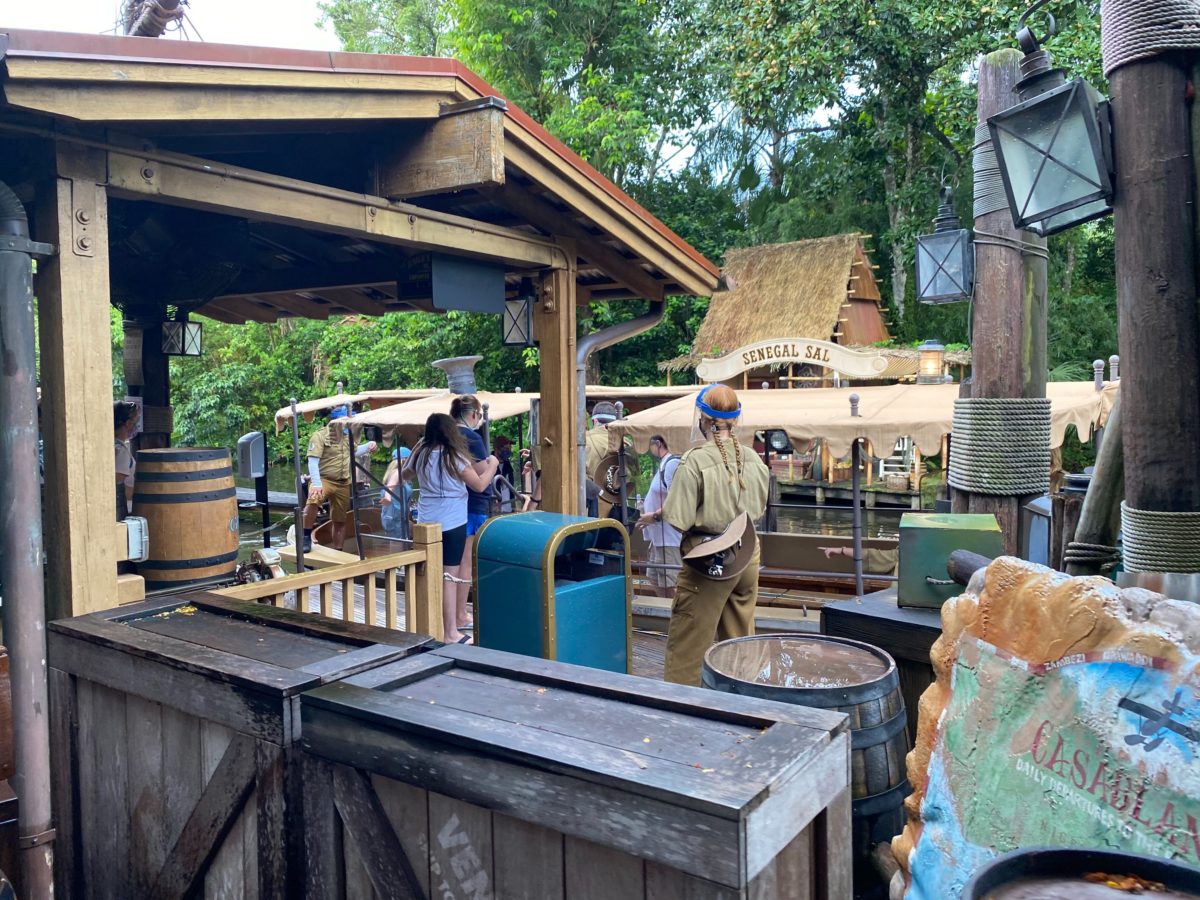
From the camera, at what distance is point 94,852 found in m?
2.53

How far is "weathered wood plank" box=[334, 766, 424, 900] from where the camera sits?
179 cm

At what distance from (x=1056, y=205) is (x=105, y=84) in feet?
9.81

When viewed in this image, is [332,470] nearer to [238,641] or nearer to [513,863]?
[238,641]

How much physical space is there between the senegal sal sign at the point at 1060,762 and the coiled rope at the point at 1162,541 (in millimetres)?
545

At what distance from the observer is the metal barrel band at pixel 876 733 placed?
104 inches

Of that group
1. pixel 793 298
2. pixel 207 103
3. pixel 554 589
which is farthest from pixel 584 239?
pixel 793 298

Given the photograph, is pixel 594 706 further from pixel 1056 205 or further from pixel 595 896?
pixel 1056 205

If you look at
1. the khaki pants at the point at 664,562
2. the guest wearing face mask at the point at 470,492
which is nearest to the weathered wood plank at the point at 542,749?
the guest wearing face mask at the point at 470,492

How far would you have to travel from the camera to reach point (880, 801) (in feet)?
8.70

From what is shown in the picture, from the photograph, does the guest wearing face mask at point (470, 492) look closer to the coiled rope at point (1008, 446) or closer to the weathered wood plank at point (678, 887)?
the coiled rope at point (1008, 446)

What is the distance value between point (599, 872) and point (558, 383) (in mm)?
4684

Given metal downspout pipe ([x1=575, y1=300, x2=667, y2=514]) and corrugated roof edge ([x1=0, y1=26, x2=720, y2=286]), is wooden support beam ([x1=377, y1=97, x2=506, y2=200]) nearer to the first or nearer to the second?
corrugated roof edge ([x1=0, y1=26, x2=720, y2=286])

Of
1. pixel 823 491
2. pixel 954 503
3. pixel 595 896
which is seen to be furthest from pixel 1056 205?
pixel 823 491

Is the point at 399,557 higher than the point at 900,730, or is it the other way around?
the point at 399,557
